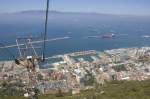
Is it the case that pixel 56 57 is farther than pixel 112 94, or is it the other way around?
pixel 56 57

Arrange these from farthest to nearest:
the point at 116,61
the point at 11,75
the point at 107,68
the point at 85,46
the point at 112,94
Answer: the point at 85,46 < the point at 116,61 < the point at 107,68 < the point at 11,75 < the point at 112,94

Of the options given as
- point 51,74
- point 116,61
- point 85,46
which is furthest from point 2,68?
point 85,46

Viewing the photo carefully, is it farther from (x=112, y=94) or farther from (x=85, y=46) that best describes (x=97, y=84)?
(x=85, y=46)

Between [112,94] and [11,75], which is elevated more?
[112,94]

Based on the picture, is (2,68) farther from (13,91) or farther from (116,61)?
(116,61)

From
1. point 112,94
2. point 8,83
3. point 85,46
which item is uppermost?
point 112,94

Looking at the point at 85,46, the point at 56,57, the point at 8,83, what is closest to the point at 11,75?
the point at 8,83

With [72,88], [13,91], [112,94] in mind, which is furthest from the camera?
[72,88]
